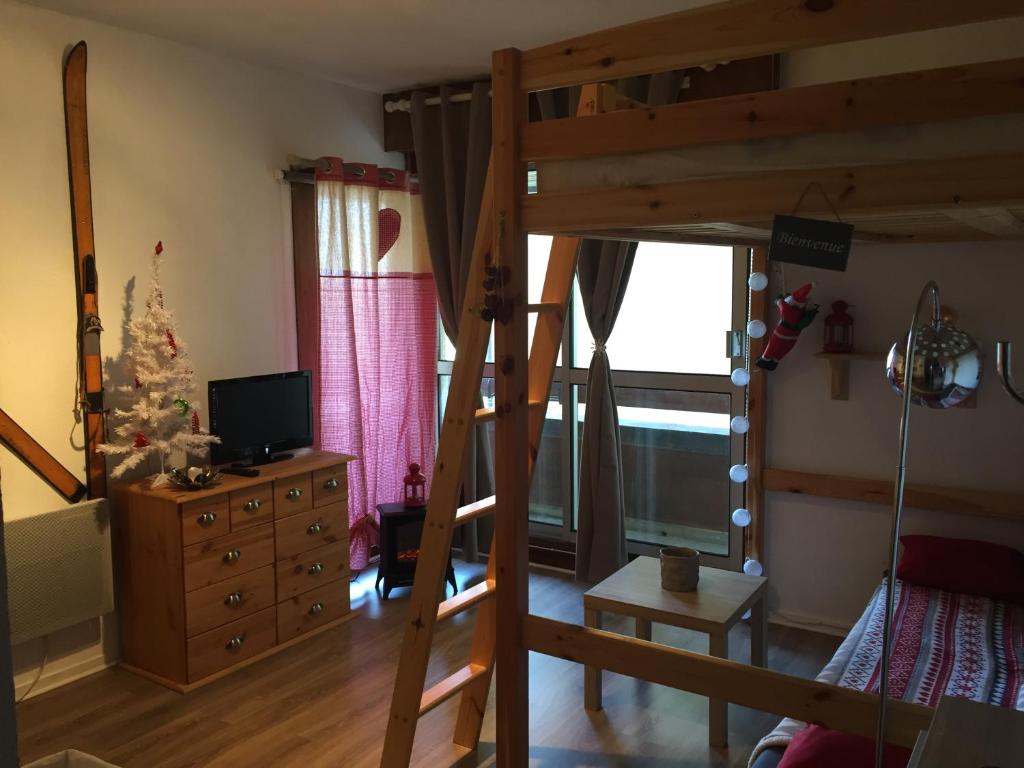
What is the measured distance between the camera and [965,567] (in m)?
3.20

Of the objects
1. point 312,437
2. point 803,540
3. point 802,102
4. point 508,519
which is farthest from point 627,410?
point 802,102

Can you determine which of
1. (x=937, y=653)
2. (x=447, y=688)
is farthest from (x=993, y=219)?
(x=447, y=688)

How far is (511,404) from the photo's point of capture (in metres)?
2.12

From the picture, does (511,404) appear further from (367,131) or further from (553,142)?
(367,131)

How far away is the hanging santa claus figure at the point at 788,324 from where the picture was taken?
3439 millimetres

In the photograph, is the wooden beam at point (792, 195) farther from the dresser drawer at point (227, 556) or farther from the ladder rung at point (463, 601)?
the dresser drawer at point (227, 556)

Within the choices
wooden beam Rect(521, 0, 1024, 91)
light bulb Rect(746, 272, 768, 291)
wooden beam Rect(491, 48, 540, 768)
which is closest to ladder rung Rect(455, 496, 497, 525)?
wooden beam Rect(491, 48, 540, 768)

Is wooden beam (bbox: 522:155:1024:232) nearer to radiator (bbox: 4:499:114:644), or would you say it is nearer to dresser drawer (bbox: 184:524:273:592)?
dresser drawer (bbox: 184:524:273:592)

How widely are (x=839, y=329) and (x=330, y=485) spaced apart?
230cm

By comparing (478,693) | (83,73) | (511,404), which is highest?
(83,73)

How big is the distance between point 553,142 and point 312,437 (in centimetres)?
250

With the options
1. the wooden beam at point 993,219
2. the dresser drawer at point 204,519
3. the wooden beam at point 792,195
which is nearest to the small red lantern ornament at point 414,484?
the dresser drawer at point 204,519

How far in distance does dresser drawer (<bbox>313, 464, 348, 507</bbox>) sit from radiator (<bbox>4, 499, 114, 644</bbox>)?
2.78 ft

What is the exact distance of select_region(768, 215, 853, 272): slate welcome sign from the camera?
1611 millimetres
